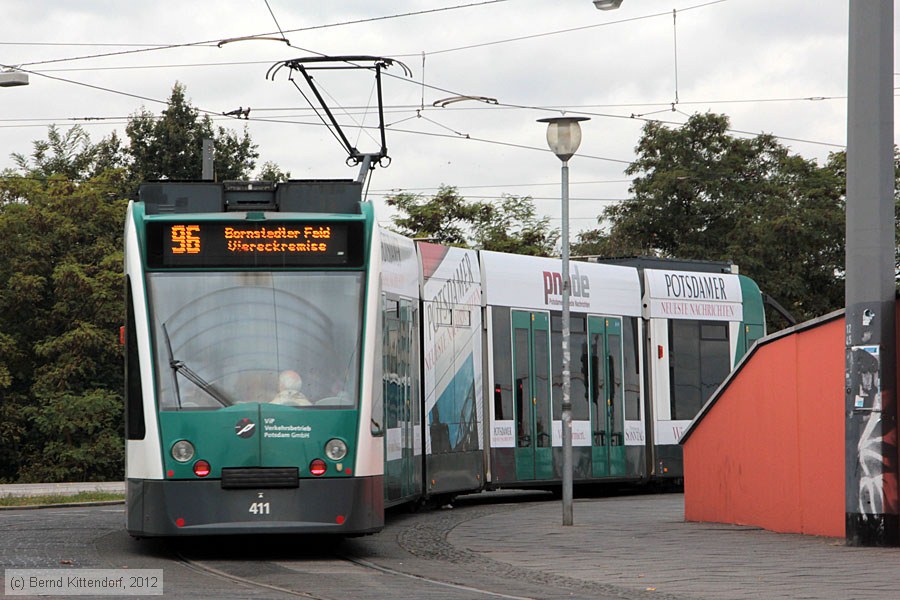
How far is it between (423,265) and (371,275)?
548 centimetres

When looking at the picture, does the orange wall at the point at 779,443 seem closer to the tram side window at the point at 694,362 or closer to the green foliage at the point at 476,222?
the tram side window at the point at 694,362

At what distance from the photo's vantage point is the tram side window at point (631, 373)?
24.4 m

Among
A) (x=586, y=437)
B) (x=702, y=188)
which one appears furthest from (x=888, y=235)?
(x=702, y=188)

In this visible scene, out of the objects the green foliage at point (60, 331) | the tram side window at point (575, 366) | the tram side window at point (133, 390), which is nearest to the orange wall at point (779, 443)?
the tram side window at point (575, 366)

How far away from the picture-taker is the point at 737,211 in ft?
180

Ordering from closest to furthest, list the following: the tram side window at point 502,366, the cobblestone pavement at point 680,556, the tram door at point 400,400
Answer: the cobblestone pavement at point 680,556
the tram door at point 400,400
the tram side window at point 502,366

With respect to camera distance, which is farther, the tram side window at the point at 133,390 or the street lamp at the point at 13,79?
the street lamp at the point at 13,79

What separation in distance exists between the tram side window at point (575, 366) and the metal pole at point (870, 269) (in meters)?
8.46

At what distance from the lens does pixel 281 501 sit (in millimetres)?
13156

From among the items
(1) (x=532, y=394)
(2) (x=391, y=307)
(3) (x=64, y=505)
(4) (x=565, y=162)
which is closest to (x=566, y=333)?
(4) (x=565, y=162)

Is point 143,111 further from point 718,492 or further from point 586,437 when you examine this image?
point 718,492

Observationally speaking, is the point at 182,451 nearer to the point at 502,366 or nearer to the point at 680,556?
the point at 680,556

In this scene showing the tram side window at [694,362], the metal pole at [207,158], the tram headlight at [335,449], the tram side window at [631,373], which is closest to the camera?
the tram headlight at [335,449]

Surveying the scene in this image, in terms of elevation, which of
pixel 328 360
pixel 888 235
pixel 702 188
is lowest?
pixel 328 360
